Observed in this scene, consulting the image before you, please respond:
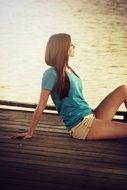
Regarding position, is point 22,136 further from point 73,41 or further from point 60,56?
point 73,41

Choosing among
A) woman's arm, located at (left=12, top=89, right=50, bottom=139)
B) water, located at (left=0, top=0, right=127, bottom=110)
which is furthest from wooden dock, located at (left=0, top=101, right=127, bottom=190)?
water, located at (left=0, top=0, right=127, bottom=110)

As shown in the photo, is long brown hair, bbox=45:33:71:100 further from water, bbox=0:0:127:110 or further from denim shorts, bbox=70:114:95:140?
water, bbox=0:0:127:110

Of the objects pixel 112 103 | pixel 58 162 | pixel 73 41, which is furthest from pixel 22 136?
pixel 73 41

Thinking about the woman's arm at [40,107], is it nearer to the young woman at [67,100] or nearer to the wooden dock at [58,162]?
the young woman at [67,100]

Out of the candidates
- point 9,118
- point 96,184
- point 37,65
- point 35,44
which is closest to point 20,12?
point 35,44

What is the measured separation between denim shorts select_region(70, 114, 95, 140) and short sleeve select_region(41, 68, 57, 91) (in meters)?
0.45

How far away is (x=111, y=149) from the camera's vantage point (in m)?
4.04

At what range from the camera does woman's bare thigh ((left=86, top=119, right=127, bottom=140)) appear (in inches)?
168

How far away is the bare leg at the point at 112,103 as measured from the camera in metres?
4.50

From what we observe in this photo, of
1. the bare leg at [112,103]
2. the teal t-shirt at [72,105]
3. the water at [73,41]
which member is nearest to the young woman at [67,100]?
the teal t-shirt at [72,105]

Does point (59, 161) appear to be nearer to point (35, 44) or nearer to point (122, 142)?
point (122, 142)

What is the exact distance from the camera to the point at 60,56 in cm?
417

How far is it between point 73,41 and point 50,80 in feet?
41.8

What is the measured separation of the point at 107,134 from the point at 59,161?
2.67 ft
